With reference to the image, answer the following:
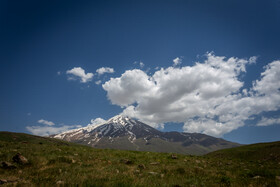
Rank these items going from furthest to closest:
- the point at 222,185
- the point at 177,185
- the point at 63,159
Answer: the point at 63,159 < the point at 222,185 < the point at 177,185

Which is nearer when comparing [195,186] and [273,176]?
[195,186]

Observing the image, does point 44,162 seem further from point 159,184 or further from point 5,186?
point 159,184

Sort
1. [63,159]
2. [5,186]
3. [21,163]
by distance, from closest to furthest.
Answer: [5,186], [21,163], [63,159]

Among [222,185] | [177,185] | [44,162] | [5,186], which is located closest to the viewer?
[5,186]

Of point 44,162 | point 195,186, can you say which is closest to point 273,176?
point 195,186

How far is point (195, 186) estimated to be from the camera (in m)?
6.23

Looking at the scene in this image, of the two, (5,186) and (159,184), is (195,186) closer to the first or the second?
(159,184)

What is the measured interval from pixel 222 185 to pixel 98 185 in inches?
209

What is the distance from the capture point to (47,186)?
5.16 meters

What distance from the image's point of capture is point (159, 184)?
6230 mm

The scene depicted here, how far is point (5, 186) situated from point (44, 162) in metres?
4.64

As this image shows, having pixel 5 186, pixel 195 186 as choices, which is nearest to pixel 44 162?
pixel 5 186

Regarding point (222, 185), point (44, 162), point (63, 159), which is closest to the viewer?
point (222, 185)

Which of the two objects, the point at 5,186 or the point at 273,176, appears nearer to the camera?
the point at 5,186
